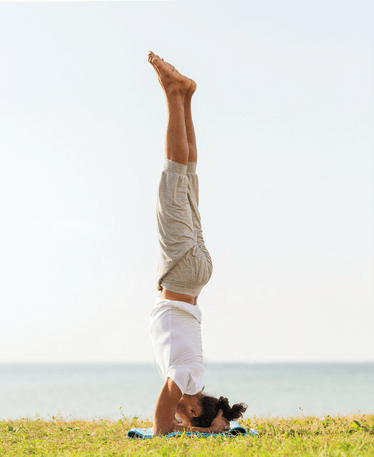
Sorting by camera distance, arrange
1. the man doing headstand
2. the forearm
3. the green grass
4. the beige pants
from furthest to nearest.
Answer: the beige pants, the man doing headstand, the forearm, the green grass

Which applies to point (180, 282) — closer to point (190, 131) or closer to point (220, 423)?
point (220, 423)

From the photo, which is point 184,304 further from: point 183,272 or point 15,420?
point 15,420

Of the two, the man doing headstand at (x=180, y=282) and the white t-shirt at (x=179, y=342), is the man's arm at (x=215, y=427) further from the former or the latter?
the white t-shirt at (x=179, y=342)

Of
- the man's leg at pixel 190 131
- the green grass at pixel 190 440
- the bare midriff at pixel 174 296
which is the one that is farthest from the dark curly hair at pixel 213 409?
the man's leg at pixel 190 131

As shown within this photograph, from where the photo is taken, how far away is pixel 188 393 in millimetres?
5094

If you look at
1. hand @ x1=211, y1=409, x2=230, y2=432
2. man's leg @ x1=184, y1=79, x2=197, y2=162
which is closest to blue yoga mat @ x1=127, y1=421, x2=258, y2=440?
hand @ x1=211, y1=409, x2=230, y2=432

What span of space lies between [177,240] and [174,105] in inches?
59.3

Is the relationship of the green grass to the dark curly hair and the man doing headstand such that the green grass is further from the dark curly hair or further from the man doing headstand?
the man doing headstand

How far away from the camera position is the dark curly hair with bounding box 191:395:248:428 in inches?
199

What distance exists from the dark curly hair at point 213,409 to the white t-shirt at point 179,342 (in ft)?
0.49

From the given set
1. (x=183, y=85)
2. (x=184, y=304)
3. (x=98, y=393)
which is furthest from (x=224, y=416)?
(x=98, y=393)

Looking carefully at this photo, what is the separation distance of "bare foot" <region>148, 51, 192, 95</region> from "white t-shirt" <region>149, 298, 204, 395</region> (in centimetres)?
236

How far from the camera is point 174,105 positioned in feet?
17.8

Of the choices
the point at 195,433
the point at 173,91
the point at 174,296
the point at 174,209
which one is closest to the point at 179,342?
the point at 174,296
